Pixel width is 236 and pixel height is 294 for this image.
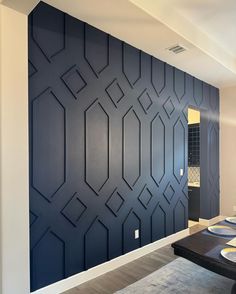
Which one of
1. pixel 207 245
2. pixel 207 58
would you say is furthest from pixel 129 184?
pixel 207 58

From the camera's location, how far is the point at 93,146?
276 cm

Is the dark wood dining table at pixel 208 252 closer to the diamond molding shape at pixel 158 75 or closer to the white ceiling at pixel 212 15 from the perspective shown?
the diamond molding shape at pixel 158 75

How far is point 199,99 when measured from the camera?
4602 mm

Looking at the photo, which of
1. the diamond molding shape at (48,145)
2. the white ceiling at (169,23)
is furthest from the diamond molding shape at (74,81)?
the white ceiling at (169,23)

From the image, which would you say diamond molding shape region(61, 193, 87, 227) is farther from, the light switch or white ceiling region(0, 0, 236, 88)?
white ceiling region(0, 0, 236, 88)

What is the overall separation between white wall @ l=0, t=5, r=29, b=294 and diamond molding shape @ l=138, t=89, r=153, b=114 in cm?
179

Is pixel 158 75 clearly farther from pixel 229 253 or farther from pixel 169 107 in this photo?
pixel 229 253

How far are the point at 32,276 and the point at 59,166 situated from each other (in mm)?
1045

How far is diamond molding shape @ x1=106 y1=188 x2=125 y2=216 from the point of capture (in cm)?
292

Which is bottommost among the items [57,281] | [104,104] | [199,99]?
[57,281]

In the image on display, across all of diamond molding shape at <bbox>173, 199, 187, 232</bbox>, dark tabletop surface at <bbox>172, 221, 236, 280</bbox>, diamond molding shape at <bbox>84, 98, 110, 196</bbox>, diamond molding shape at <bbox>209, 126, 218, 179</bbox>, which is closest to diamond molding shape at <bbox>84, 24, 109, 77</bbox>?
diamond molding shape at <bbox>84, 98, 110, 196</bbox>

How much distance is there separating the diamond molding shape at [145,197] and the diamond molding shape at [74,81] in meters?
1.61

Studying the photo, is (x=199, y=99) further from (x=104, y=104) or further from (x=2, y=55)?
(x=2, y=55)

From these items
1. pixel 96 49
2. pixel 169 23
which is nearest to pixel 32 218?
pixel 96 49
